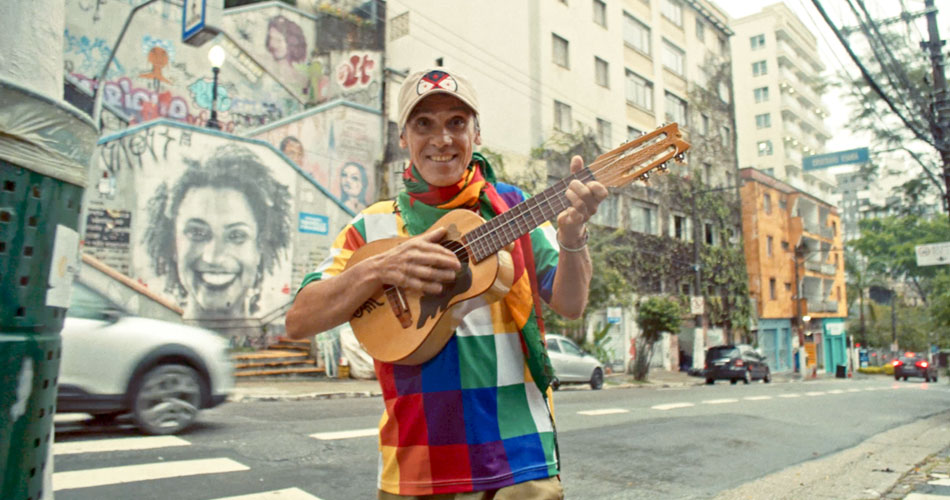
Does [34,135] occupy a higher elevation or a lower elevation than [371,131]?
lower

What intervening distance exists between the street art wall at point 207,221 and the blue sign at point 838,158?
1209 cm

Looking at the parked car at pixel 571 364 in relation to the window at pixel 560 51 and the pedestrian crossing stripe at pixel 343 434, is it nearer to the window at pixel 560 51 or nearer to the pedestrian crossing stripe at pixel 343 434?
the pedestrian crossing stripe at pixel 343 434

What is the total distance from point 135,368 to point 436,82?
592 centimetres

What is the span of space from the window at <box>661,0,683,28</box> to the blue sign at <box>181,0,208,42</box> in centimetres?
2898

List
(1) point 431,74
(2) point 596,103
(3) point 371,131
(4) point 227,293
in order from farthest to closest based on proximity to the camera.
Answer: (2) point 596,103 → (3) point 371,131 → (4) point 227,293 → (1) point 431,74

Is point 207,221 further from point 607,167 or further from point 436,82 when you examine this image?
point 607,167

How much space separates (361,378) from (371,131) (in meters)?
8.29

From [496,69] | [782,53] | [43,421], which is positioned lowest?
[43,421]

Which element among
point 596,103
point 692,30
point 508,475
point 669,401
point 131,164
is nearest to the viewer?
point 508,475

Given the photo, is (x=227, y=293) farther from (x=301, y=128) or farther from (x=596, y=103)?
(x=596, y=103)

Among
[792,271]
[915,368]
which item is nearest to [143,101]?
[915,368]

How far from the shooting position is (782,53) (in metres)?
62.6

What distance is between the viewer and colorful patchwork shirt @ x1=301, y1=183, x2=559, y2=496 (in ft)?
5.79

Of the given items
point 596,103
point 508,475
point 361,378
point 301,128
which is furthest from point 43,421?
point 596,103
